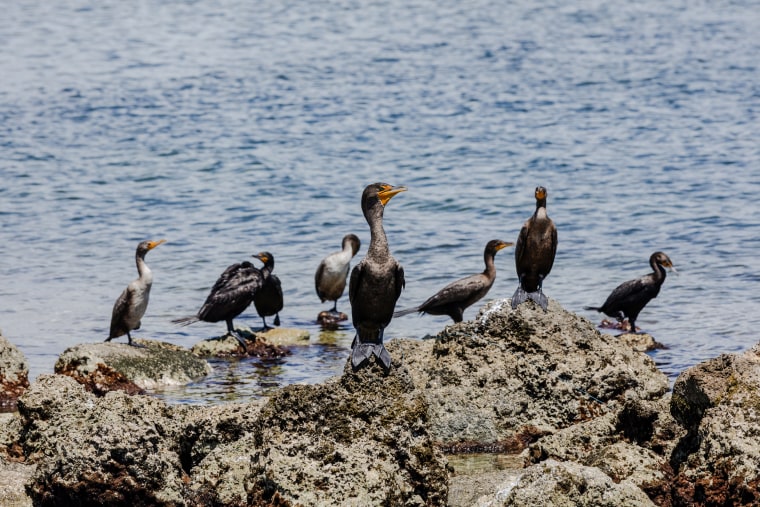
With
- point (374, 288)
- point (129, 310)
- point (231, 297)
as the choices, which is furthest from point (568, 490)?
point (231, 297)

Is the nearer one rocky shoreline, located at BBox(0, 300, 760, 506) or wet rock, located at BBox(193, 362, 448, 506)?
rocky shoreline, located at BBox(0, 300, 760, 506)

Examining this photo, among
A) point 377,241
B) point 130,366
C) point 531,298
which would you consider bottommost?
point 130,366

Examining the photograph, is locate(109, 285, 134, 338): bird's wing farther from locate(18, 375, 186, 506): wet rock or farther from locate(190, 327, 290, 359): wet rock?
locate(18, 375, 186, 506): wet rock

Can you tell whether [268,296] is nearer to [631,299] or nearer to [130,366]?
[130,366]

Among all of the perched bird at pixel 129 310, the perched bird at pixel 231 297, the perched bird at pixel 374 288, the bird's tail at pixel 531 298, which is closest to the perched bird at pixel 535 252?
the bird's tail at pixel 531 298

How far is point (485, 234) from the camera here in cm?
1912

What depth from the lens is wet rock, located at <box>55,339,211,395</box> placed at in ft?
35.0

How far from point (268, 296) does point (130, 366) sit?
3.34 metres

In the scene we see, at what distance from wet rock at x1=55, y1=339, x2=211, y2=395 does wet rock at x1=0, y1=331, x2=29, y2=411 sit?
0.34 metres

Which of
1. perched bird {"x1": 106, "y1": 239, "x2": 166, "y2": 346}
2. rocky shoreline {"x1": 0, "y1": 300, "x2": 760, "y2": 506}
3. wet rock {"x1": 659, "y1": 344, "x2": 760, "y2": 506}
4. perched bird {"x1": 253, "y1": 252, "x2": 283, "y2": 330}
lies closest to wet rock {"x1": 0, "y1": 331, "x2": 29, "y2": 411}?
perched bird {"x1": 106, "y1": 239, "x2": 166, "y2": 346}

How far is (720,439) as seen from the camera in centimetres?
682

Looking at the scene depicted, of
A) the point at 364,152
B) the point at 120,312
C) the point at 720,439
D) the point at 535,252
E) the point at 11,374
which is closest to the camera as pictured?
the point at 720,439

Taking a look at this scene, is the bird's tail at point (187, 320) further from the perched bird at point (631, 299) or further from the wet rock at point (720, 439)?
the wet rock at point (720, 439)

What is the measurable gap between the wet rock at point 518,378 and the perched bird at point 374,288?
1.66 meters
